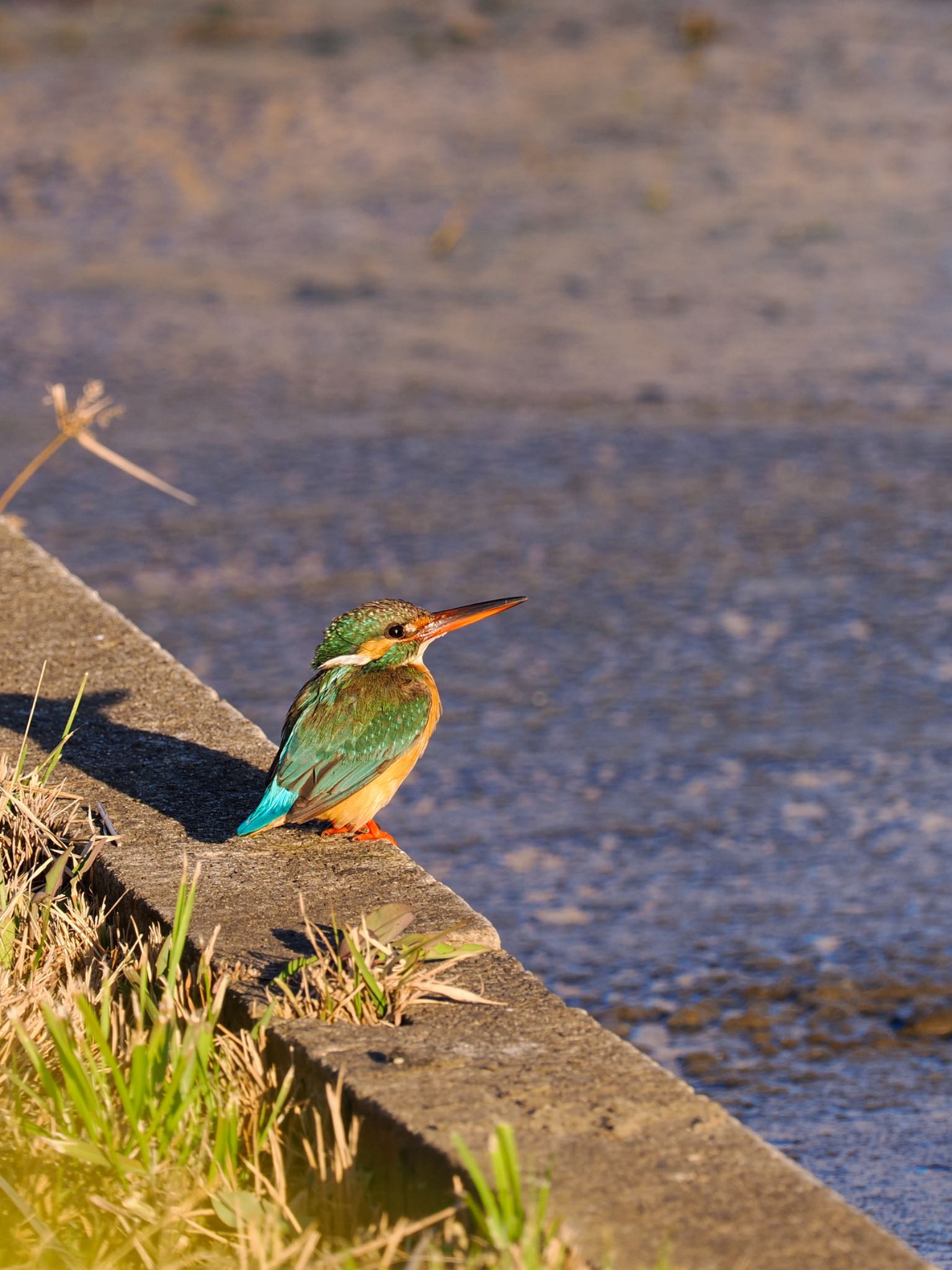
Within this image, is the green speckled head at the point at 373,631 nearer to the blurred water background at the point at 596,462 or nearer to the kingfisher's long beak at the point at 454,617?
the kingfisher's long beak at the point at 454,617

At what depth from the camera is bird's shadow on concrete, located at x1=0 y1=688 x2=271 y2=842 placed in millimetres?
2949

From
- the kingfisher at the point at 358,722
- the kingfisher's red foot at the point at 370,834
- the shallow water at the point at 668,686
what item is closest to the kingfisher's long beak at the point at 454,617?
the kingfisher at the point at 358,722

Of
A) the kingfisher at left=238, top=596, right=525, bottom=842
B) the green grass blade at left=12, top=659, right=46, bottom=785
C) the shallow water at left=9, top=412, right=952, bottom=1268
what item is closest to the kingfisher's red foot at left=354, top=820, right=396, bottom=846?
the kingfisher at left=238, top=596, right=525, bottom=842

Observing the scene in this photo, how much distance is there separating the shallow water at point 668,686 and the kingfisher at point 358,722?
97cm

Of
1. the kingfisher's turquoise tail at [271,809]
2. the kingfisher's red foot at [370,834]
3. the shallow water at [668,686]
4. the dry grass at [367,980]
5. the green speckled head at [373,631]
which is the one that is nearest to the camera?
the dry grass at [367,980]

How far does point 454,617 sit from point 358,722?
12.6 inches

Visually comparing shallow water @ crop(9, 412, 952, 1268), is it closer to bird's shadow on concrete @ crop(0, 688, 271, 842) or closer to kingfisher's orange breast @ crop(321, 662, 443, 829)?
kingfisher's orange breast @ crop(321, 662, 443, 829)

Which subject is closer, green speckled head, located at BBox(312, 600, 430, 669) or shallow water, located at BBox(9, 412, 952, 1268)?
Result: green speckled head, located at BBox(312, 600, 430, 669)

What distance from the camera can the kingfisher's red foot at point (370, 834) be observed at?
2.91 meters

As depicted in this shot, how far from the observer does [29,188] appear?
10.4m

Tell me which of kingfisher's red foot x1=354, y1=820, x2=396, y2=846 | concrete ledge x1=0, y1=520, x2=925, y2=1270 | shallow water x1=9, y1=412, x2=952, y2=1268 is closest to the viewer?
concrete ledge x1=0, y1=520, x2=925, y2=1270

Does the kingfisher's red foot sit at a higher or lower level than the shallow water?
higher

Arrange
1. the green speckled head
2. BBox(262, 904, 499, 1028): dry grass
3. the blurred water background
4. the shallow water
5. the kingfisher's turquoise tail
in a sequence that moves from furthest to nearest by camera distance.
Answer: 1. the blurred water background
2. the shallow water
3. the green speckled head
4. the kingfisher's turquoise tail
5. BBox(262, 904, 499, 1028): dry grass

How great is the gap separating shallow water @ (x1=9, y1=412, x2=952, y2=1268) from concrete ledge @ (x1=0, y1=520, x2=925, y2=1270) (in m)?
0.95
